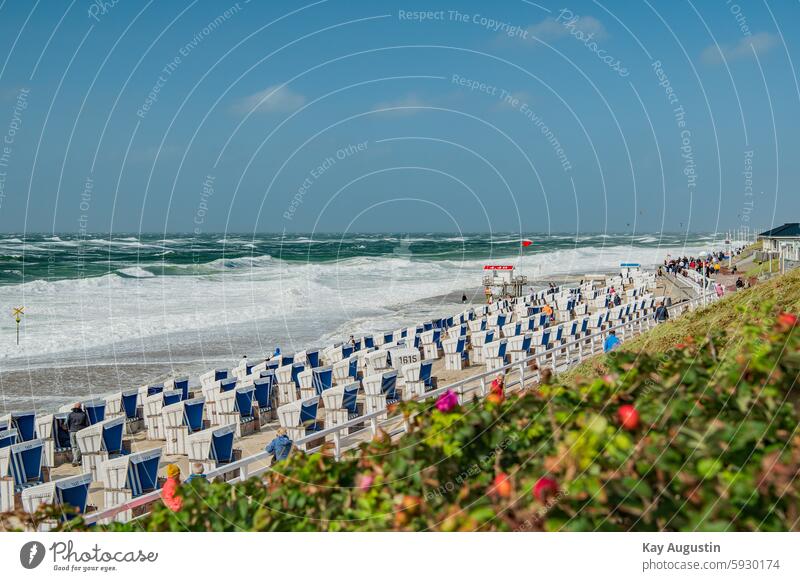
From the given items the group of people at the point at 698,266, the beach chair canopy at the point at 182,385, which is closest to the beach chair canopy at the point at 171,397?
the beach chair canopy at the point at 182,385

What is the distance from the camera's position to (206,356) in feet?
76.4

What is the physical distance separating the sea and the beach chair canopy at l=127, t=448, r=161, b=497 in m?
9.60

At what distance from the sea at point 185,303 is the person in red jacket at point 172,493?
1031cm

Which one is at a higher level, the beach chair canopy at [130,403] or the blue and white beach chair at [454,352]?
the blue and white beach chair at [454,352]

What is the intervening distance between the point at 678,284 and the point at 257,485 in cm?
3316

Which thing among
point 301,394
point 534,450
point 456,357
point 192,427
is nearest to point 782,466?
point 534,450

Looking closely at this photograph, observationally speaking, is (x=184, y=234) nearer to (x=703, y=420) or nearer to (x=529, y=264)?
(x=529, y=264)

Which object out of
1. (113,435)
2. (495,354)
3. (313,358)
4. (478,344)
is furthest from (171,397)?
(478,344)

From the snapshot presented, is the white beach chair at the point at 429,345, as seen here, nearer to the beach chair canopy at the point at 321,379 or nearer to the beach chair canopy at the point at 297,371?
the beach chair canopy at the point at 297,371

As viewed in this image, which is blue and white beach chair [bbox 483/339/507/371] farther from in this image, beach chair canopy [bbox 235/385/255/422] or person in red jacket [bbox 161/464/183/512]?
person in red jacket [bbox 161/464/183/512]
